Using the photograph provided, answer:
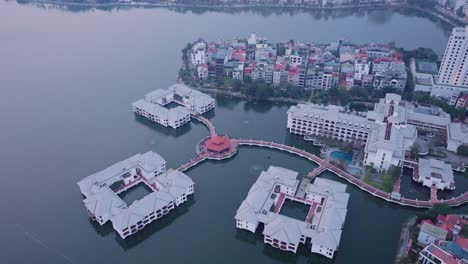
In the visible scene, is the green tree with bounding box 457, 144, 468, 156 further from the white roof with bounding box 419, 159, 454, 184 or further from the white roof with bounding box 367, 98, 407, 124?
the white roof with bounding box 367, 98, 407, 124

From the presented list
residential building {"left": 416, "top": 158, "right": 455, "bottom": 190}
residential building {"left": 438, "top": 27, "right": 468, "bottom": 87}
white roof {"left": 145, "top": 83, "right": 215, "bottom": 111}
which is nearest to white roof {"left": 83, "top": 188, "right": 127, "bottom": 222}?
white roof {"left": 145, "top": 83, "right": 215, "bottom": 111}

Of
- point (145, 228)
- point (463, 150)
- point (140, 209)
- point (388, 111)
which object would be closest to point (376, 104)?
point (388, 111)

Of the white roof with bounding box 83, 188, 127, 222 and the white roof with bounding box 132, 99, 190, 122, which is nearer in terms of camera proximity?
the white roof with bounding box 83, 188, 127, 222

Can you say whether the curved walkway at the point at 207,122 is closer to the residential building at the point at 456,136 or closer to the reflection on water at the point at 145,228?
the reflection on water at the point at 145,228

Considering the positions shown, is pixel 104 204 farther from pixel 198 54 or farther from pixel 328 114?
pixel 198 54

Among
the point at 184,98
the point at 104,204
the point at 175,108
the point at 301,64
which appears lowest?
the point at 104,204

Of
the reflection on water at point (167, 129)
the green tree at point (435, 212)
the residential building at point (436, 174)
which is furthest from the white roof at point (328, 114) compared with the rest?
the reflection on water at point (167, 129)
